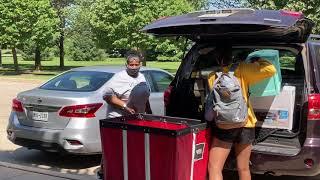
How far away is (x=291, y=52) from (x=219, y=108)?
1585 millimetres

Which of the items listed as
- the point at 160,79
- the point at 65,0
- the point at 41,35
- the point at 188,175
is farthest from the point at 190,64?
the point at 65,0

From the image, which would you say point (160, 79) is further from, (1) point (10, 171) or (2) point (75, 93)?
(1) point (10, 171)

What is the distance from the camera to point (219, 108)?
451 centimetres

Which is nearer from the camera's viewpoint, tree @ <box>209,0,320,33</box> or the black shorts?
the black shorts

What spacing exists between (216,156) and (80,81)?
358 cm

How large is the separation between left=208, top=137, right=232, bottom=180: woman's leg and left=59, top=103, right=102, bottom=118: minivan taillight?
8.83 feet

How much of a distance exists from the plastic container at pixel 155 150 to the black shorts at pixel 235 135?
0.09m

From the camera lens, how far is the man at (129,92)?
5.61 metres

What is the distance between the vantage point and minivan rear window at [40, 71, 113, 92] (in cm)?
751

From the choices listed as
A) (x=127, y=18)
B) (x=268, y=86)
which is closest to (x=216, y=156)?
(x=268, y=86)

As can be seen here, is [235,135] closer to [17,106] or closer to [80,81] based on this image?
[80,81]

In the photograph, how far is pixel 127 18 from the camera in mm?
33688

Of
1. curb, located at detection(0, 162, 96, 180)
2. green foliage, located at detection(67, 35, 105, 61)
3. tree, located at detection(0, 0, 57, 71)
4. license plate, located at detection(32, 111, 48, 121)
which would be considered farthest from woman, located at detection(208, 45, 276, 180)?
green foliage, located at detection(67, 35, 105, 61)

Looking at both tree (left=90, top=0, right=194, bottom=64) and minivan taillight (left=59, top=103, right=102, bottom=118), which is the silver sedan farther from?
tree (left=90, top=0, right=194, bottom=64)
